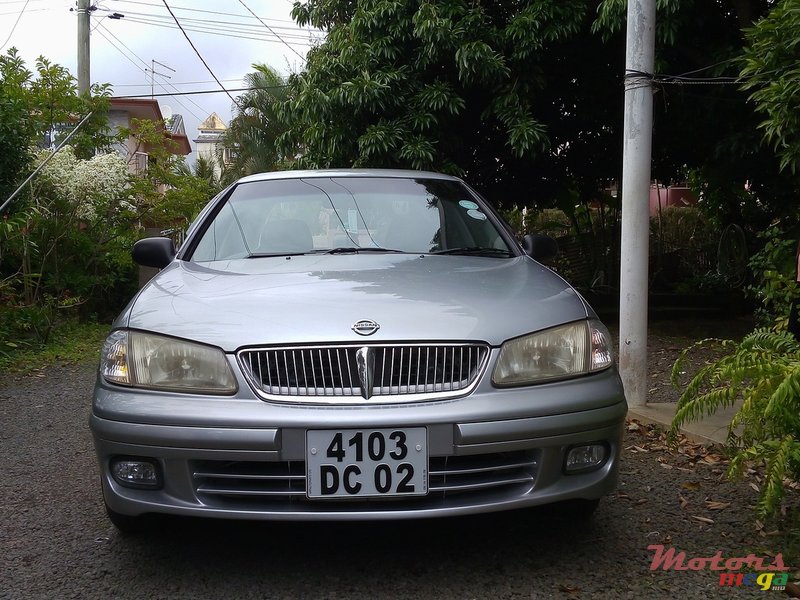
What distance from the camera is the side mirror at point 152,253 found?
409 cm

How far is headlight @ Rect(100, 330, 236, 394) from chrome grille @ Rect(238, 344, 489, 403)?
0.30 ft

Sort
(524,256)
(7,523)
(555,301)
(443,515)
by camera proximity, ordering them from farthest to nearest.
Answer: (524,256) → (7,523) → (555,301) → (443,515)

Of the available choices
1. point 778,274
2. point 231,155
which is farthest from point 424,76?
point 231,155

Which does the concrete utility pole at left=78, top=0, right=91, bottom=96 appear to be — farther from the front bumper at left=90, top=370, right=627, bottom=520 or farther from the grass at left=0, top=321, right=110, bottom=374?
the front bumper at left=90, top=370, right=627, bottom=520

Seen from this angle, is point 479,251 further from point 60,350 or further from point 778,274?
point 60,350

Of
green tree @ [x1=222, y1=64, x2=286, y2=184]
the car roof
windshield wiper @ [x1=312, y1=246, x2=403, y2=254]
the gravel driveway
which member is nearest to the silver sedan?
the gravel driveway

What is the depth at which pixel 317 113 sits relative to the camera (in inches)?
343

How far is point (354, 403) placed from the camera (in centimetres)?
273

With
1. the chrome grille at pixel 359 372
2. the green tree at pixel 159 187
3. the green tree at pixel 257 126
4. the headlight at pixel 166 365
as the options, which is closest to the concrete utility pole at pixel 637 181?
the chrome grille at pixel 359 372

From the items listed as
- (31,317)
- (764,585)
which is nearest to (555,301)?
(764,585)

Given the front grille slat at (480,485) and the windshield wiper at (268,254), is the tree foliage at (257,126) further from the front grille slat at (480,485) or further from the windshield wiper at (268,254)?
the front grille slat at (480,485)

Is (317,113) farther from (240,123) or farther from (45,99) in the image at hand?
(240,123)

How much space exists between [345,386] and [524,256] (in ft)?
5.01

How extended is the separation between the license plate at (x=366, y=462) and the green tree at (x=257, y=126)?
21.8 m
